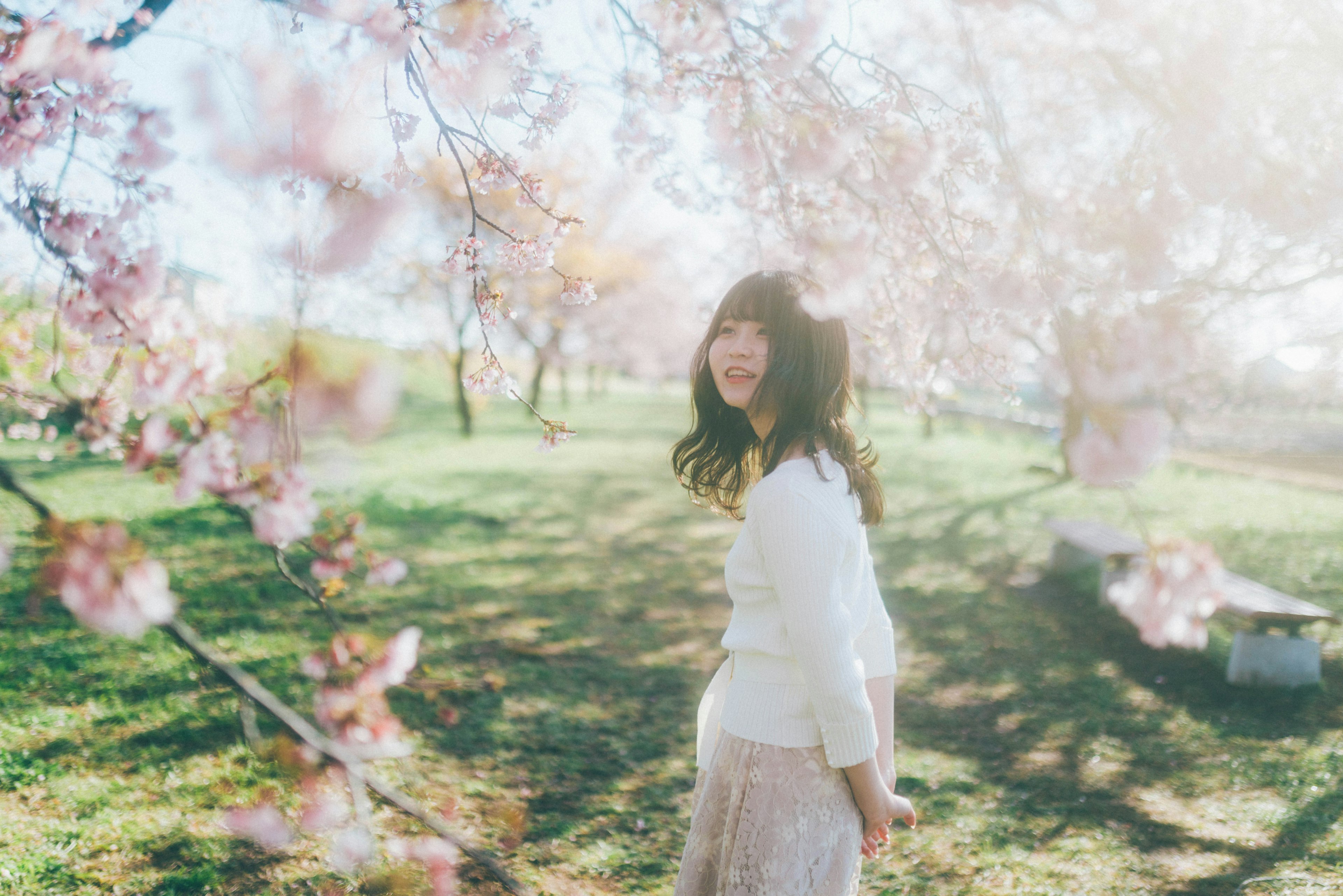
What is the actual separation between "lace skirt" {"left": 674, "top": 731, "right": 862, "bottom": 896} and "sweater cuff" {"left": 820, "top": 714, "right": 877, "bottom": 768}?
0.07 meters

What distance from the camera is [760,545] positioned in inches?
60.0

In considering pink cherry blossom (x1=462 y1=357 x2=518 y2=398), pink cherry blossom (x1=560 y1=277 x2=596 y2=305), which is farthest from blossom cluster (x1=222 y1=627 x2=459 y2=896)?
pink cherry blossom (x1=560 y1=277 x2=596 y2=305)

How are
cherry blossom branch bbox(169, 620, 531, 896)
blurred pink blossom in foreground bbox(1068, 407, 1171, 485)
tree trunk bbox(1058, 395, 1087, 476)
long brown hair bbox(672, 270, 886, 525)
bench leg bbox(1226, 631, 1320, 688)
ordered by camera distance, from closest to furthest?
cherry blossom branch bbox(169, 620, 531, 896) < long brown hair bbox(672, 270, 886, 525) < blurred pink blossom in foreground bbox(1068, 407, 1171, 485) < bench leg bbox(1226, 631, 1320, 688) < tree trunk bbox(1058, 395, 1087, 476)

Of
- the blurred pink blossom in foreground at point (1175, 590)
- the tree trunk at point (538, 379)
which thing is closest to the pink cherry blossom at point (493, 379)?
the blurred pink blossom in foreground at point (1175, 590)

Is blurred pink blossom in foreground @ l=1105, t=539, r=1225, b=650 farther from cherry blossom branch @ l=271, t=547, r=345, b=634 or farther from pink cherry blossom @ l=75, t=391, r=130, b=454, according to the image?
pink cherry blossom @ l=75, t=391, r=130, b=454

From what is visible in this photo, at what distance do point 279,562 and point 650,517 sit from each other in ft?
28.2

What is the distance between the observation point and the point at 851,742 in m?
1.51

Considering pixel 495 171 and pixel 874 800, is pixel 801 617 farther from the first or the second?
pixel 495 171

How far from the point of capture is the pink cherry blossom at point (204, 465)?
4.57 feet

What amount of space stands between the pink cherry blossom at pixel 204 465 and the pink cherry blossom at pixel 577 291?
1.13 meters

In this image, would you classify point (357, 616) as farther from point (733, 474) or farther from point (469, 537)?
point (733, 474)

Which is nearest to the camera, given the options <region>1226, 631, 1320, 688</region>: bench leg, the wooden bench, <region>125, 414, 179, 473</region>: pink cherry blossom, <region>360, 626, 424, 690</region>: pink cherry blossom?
<region>125, 414, 179, 473</region>: pink cherry blossom

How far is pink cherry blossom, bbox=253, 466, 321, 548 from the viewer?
61.5 inches

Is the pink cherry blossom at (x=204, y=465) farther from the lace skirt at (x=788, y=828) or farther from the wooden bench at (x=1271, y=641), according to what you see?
the wooden bench at (x=1271, y=641)
